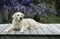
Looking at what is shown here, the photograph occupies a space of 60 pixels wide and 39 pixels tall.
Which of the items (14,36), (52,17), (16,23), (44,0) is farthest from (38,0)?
(14,36)

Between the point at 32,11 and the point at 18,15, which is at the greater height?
the point at 18,15

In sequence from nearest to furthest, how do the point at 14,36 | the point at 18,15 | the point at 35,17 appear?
the point at 14,36 < the point at 18,15 < the point at 35,17

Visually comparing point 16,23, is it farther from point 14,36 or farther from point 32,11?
point 32,11

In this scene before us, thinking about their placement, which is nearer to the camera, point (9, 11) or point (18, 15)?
point (18, 15)

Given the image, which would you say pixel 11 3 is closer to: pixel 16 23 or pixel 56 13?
pixel 56 13

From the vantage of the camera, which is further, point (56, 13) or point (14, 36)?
point (56, 13)

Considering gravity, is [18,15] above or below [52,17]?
above

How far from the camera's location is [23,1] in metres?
6.95

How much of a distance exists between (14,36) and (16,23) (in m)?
0.46

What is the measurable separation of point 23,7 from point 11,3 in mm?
425

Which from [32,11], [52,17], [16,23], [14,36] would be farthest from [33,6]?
[14,36]

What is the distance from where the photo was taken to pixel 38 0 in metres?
6.95

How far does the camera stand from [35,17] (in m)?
6.78

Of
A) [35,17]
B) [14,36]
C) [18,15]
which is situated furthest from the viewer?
[35,17]
